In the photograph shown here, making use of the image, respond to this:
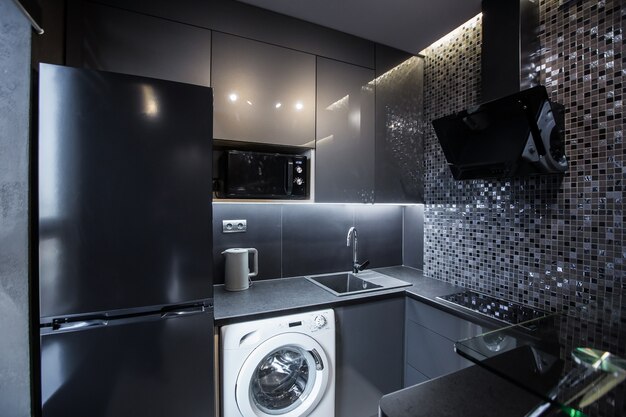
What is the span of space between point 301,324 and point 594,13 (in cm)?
210

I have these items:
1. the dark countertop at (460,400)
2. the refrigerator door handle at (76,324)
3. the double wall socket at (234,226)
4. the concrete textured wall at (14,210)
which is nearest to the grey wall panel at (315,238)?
the double wall socket at (234,226)

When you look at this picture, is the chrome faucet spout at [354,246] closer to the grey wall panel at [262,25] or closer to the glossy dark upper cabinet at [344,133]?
the glossy dark upper cabinet at [344,133]

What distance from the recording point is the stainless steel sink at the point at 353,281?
6.89 feet

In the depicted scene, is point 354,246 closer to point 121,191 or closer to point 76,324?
point 121,191

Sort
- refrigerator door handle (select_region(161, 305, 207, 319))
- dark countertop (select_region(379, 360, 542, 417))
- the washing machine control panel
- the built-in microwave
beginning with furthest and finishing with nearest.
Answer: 1. the built-in microwave
2. the washing machine control panel
3. refrigerator door handle (select_region(161, 305, 207, 319))
4. dark countertop (select_region(379, 360, 542, 417))

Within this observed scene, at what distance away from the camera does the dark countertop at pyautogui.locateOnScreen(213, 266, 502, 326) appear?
4.91ft

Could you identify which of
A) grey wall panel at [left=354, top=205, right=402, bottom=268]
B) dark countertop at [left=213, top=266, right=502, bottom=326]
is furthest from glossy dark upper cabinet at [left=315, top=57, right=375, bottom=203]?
dark countertop at [left=213, top=266, right=502, bottom=326]

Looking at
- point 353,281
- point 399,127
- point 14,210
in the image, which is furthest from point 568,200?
point 14,210

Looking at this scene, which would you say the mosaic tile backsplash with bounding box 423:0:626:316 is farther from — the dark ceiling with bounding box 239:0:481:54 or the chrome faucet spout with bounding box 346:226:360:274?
the chrome faucet spout with bounding box 346:226:360:274

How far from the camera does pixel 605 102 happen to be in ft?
4.32

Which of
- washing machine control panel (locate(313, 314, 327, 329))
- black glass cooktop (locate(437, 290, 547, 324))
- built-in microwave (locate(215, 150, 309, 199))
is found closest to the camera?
black glass cooktop (locate(437, 290, 547, 324))

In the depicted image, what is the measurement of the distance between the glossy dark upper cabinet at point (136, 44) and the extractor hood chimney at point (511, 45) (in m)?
1.62

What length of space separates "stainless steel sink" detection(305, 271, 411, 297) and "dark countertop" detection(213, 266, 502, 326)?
11 centimetres

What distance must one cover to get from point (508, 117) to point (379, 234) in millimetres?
1378
